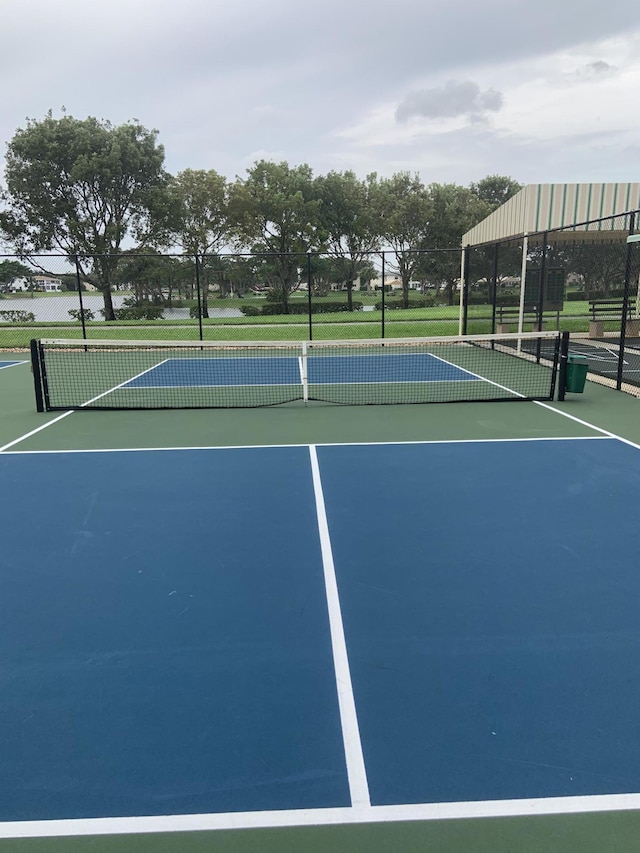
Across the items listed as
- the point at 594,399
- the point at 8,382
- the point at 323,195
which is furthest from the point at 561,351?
the point at 323,195

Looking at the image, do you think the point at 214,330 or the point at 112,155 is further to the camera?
the point at 112,155

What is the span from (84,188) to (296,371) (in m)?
22.2

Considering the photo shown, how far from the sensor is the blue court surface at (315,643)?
272 centimetres

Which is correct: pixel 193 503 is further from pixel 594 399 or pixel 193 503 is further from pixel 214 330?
pixel 214 330

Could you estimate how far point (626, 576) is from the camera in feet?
14.9

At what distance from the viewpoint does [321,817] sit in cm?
250

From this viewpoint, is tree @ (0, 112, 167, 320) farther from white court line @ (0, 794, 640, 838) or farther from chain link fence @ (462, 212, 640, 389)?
white court line @ (0, 794, 640, 838)

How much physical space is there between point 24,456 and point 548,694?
6.94 metres

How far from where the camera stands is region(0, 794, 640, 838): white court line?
245 centimetres

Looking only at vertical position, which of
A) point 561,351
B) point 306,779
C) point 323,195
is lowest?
point 306,779

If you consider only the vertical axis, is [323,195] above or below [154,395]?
above

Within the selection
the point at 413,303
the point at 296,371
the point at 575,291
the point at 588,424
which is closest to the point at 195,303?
the point at 413,303

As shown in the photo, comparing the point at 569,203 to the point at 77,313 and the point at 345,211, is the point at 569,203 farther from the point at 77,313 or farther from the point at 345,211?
the point at 345,211

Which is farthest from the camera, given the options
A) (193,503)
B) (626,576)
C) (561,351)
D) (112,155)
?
(112,155)
